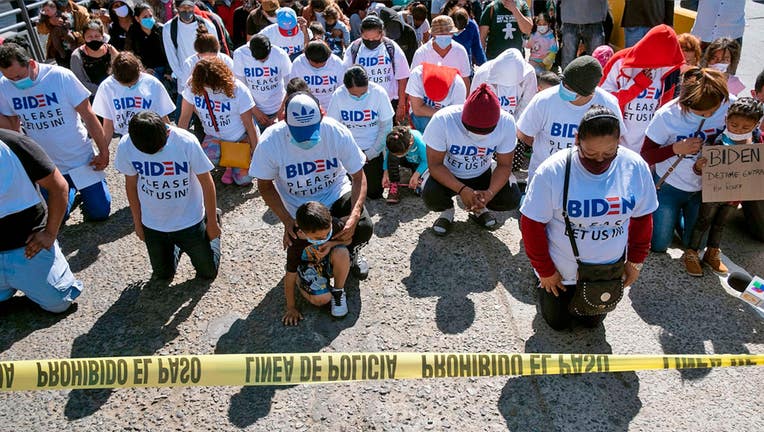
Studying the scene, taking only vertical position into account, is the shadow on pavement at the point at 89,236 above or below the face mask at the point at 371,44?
below

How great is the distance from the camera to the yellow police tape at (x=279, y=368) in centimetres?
332

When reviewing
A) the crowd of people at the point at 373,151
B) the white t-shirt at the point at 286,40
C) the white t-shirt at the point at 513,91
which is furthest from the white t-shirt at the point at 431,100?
the white t-shirt at the point at 286,40

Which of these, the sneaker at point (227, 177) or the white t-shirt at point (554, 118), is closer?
the white t-shirt at point (554, 118)

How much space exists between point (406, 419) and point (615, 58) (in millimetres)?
4309

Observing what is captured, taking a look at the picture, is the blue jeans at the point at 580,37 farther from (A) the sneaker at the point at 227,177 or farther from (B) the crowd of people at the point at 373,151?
(A) the sneaker at the point at 227,177

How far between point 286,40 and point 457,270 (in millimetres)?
4637

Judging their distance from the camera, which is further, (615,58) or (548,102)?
(615,58)

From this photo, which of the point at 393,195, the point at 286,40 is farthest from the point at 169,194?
the point at 286,40

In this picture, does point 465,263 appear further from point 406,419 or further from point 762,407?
point 762,407

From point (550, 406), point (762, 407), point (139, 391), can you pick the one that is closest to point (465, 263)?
point (550, 406)

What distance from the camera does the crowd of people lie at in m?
3.91

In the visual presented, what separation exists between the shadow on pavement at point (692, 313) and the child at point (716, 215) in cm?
12

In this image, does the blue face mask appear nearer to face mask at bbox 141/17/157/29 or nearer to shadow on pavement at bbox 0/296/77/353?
shadow on pavement at bbox 0/296/77/353

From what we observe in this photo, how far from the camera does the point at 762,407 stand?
3635mm
